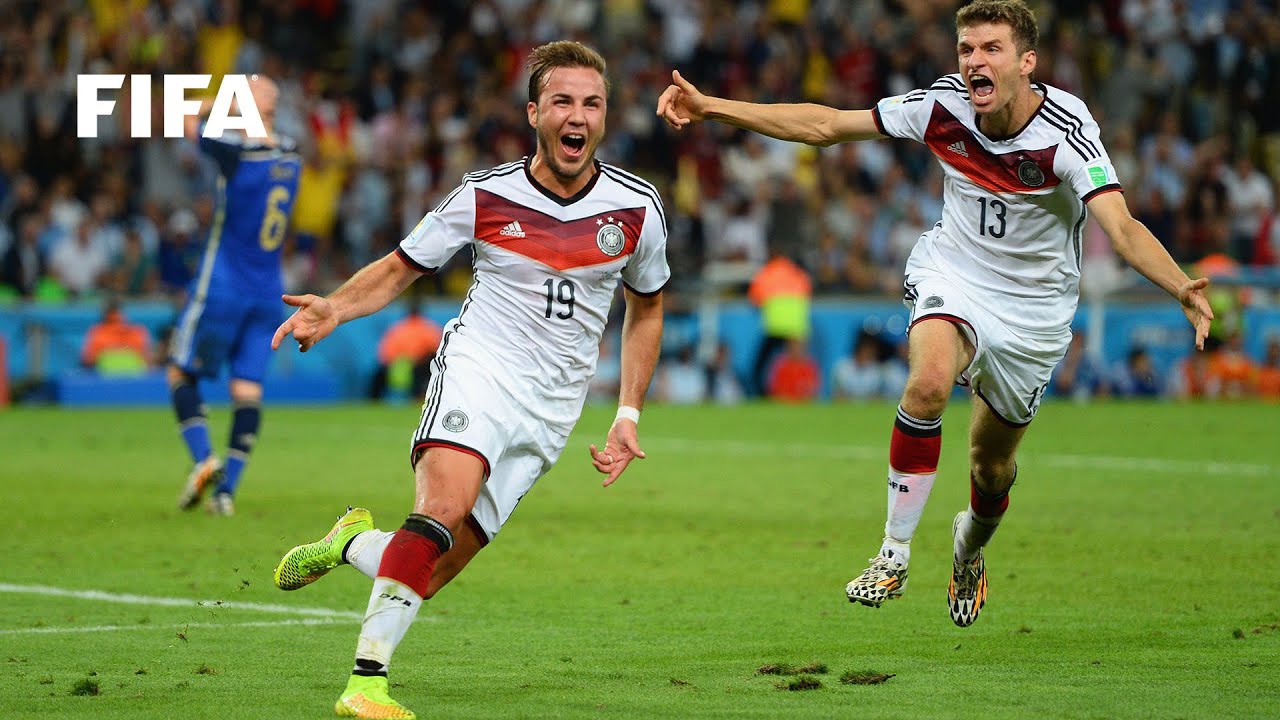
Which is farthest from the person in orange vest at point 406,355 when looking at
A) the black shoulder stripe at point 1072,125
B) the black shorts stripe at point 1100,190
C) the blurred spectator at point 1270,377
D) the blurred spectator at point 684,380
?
the black shorts stripe at point 1100,190

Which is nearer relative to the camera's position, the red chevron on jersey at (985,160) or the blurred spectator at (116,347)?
the red chevron on jersey at (985,160)

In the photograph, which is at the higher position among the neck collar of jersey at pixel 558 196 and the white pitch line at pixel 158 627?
the neck collar of jersey at pixel 558 196

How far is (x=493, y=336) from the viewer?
6492mm

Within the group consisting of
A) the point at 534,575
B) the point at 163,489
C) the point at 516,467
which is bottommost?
the point at 163,489

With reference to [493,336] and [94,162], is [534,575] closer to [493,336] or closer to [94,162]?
[493,336]

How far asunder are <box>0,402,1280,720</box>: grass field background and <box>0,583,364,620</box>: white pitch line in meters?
0.03

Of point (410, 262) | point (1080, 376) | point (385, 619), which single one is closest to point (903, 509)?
point (410, 262)

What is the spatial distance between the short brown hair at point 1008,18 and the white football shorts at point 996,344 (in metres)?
1.06

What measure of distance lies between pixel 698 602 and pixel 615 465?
2.34 meters

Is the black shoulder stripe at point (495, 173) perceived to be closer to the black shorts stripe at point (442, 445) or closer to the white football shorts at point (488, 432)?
the white football shorts at point (488, 432)

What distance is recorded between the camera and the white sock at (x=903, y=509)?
742 cm

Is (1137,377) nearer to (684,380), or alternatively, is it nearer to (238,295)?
(684,380)

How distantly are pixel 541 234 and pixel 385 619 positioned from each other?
5.03ft

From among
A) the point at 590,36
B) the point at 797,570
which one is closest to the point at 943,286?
the point at 797,570
